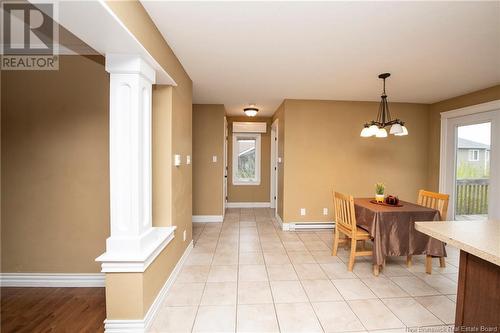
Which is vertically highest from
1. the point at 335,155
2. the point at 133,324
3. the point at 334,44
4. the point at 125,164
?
the point at 334,44

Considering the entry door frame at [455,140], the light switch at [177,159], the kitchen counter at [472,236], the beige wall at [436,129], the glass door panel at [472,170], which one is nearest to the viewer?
the kitchen counter at [472,236]

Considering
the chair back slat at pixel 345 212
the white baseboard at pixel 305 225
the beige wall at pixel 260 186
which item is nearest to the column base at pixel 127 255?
the chair back slat at pixel 345 212

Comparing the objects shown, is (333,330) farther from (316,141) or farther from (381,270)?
(316,141)

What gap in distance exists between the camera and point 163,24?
→ 187cm

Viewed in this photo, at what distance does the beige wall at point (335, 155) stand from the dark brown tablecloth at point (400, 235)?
5.73 ft

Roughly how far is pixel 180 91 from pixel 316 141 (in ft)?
8.81

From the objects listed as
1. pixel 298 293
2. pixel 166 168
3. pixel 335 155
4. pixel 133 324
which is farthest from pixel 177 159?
pixel 335 155

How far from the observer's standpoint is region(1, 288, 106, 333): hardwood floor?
1.78m

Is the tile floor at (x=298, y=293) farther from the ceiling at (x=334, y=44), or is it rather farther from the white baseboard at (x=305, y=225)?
the ceiling at (x=334, y=44)

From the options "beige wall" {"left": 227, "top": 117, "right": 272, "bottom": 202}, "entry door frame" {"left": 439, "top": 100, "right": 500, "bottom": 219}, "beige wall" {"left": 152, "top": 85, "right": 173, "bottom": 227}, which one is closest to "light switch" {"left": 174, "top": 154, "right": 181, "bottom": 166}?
"beige wall" {"left": 152, "top": 85, "right": 173, "bottom": 227}

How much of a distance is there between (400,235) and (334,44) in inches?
87.1

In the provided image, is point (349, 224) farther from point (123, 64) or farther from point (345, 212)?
point (123, 64)

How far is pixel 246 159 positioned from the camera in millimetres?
6215

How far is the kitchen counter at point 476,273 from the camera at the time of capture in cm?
116
